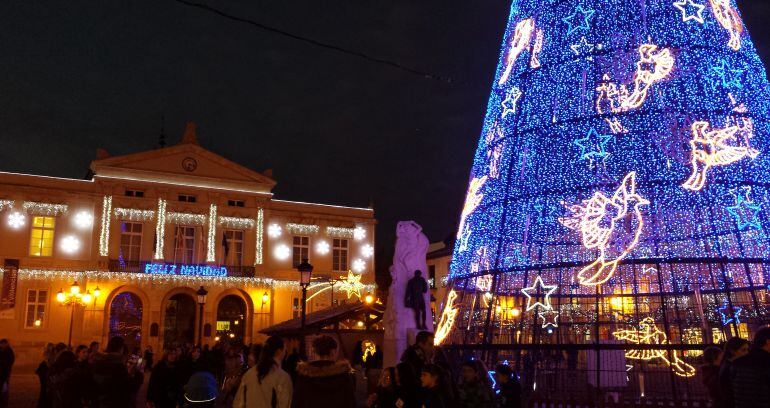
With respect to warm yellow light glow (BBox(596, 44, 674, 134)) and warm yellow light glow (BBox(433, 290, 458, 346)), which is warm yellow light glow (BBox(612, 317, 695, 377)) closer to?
warm yellow light glow (BBox(433, 290, 458, 346))

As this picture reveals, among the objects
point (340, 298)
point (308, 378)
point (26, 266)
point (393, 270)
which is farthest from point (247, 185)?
point (308, 378)

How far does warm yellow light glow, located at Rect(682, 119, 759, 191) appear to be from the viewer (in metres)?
11.1

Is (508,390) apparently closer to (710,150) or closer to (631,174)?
(631,174)

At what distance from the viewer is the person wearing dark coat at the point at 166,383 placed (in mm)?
7930

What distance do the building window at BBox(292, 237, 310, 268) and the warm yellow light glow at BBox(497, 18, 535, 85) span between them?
30025 millimetres

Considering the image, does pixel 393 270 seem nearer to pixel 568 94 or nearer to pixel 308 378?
pixel 568 94

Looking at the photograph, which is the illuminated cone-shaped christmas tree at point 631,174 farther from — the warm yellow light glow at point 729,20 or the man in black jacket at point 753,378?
the man in black jacket at point 753,378

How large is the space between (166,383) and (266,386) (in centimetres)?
330

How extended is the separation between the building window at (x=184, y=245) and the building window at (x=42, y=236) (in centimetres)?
651

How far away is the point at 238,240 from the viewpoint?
40.0m

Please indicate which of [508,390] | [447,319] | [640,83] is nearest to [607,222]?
[640,83]

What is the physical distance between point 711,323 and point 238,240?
1266 inches

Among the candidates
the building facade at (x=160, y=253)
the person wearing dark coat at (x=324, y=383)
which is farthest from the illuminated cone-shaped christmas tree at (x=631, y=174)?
the building facade at (x=160, y=253)

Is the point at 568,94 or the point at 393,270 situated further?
the point at 393,270
